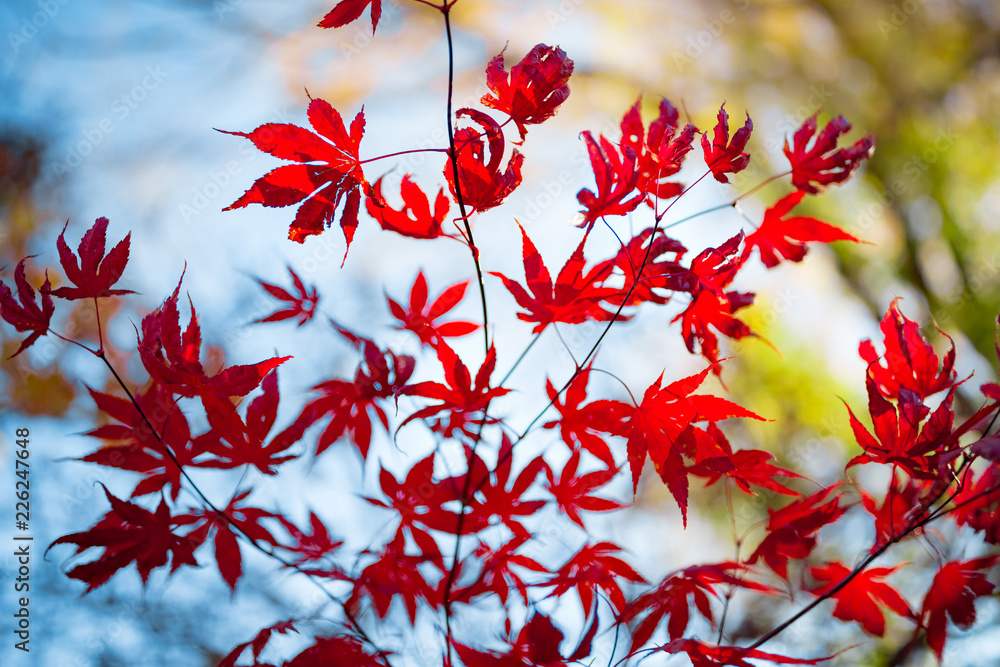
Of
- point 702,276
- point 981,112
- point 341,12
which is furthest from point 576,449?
point 981,112

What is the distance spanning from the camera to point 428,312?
79 cm

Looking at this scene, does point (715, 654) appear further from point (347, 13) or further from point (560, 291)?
point (347, 13)

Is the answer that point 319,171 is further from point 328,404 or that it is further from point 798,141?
point 798,141

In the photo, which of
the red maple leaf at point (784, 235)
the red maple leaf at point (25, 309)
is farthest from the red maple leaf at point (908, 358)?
the red maple leaf at point (25, 309)

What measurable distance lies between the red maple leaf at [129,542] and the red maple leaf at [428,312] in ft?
1.09

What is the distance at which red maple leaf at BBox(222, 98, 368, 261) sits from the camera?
544 mm

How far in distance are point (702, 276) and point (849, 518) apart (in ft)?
7.96

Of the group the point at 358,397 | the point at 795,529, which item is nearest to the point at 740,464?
the point at 795,529

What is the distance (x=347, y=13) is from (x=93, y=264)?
0.35m

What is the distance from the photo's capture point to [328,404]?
72 cm

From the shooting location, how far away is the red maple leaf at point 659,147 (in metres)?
0.58

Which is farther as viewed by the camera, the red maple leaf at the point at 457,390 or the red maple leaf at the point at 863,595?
the red maple leaf at the point at 863,595

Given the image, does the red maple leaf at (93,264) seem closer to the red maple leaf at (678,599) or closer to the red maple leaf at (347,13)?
the red maple leaf at (347,13)

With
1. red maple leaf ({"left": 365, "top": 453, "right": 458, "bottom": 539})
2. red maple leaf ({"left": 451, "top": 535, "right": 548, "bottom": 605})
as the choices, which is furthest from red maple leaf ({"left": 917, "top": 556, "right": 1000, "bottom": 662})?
red maple leaf ({"left": 365, "top": 453, "right": 458, "bottom": 539})
